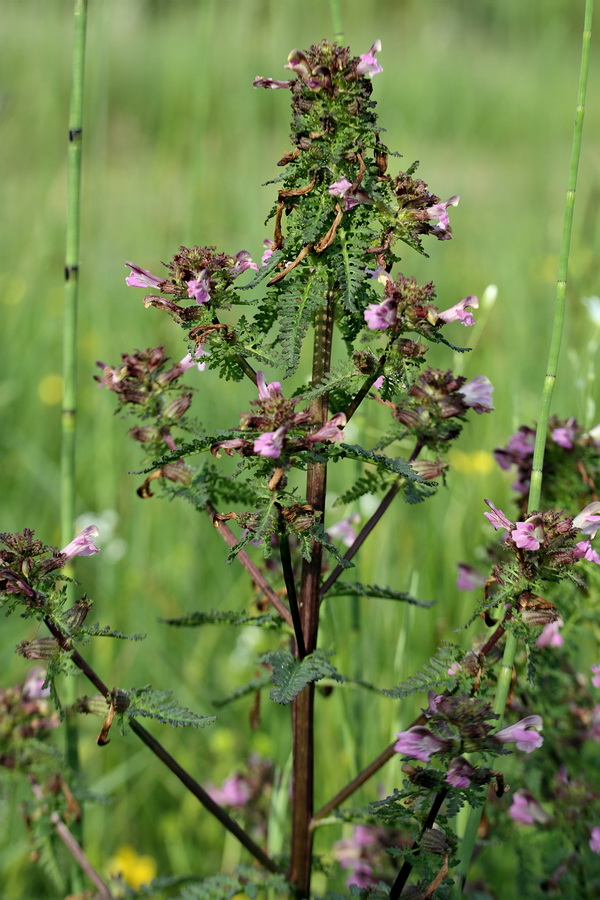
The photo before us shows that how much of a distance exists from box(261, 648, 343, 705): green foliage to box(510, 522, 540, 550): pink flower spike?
0.21 m

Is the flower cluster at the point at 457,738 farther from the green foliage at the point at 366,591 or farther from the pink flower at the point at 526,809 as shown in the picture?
the pink flower at the point at 526,809

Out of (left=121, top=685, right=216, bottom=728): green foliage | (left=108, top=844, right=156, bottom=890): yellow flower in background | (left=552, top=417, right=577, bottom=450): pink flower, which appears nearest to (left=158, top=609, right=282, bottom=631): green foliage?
(left=121, top=685, right=216, bottom=728): green foliage

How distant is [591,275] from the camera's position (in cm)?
211

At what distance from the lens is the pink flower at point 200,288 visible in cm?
88

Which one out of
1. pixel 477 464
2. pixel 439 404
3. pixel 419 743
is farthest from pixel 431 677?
pixel 477 464

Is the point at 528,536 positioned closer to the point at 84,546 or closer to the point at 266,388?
the point at 266,388

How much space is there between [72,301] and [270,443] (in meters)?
0.56

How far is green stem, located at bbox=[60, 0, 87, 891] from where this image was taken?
1195 mm

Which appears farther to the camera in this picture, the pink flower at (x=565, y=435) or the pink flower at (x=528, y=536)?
the pink flower at (x=565, y=435)

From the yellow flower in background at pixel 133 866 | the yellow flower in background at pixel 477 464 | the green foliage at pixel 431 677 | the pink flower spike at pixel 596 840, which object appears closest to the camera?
the green foliage at pixel 431 677

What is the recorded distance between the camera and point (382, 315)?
33.9 inches

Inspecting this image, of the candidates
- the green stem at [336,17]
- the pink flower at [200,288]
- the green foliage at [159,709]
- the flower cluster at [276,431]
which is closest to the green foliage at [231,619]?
the green foliage at [159,709]

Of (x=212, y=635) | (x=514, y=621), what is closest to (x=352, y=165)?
(x=514, y=621)

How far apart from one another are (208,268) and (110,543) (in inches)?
58.8
